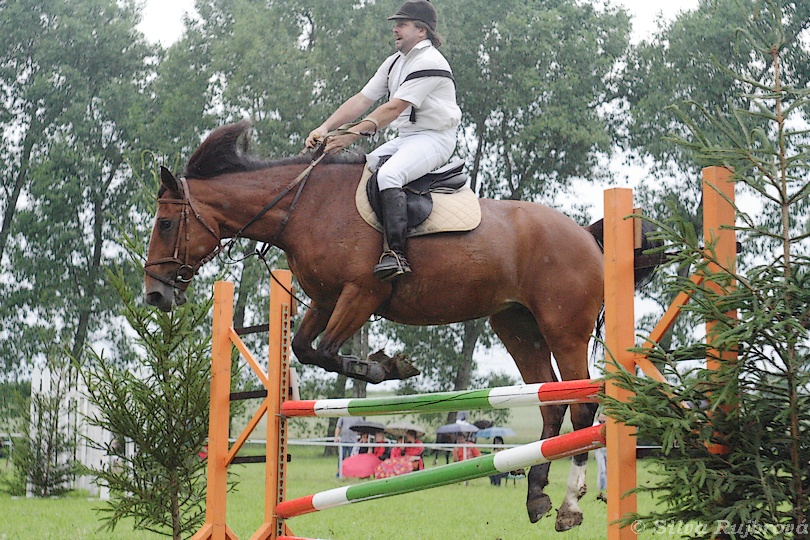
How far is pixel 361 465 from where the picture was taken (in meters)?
13.2

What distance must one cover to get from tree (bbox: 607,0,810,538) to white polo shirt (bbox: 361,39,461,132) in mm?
1785

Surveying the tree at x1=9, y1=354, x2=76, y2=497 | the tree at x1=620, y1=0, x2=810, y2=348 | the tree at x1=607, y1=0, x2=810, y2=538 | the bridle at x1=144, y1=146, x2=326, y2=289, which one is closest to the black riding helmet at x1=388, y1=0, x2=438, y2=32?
the bridle at x1=144, y1=146, x2=326, y2=289

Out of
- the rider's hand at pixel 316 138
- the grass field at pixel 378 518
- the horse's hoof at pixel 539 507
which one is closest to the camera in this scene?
the horse's hoof at pixel 539 507

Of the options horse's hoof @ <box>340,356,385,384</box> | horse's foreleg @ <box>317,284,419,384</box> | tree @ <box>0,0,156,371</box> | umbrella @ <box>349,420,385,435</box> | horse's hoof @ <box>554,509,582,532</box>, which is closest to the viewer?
horse's hoof @ <box>554,509,582,532</box>

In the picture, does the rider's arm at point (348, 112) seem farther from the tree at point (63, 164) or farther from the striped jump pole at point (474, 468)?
the tree at point (63, 164)

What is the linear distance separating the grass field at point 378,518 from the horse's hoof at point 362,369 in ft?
5.94

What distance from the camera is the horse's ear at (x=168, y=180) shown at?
4.29 metres

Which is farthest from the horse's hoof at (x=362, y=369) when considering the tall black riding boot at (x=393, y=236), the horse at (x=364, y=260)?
the tall black riding boot at (x=393, y=236)

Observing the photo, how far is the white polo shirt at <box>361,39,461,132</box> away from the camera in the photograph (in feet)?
Result: 13.9

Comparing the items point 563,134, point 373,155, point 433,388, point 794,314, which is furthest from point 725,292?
point 433,388

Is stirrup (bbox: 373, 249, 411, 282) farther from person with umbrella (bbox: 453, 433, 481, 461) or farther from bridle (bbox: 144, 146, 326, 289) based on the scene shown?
person with umbrella (bbox: 453, 433, 481, 461)

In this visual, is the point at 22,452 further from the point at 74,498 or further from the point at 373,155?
the point at 373,155

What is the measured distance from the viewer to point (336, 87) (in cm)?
2091

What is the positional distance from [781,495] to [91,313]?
74.2ft
